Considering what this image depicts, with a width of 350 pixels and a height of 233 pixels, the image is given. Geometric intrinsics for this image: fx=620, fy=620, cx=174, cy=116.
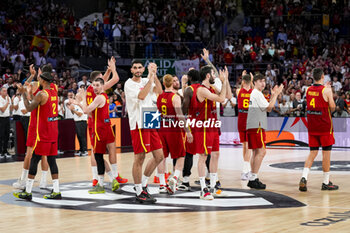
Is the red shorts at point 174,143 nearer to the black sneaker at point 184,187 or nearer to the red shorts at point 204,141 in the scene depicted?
the black sneaker at point 184,187

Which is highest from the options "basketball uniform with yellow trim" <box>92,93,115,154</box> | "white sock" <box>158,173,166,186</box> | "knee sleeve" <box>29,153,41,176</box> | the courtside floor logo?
"basketball uniform with yellow trim" <box>92,93,115,154</box>

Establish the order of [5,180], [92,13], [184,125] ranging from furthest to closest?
1. [92,13]
2. [5,180]
3. [184,125]

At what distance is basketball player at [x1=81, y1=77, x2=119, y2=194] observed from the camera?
11059 millimetres

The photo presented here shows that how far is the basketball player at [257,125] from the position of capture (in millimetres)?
11727

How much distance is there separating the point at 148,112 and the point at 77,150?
10.7 meters

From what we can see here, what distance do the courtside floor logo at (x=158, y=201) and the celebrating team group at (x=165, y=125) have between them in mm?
201

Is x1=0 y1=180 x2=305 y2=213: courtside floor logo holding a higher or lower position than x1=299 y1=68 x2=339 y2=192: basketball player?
lower

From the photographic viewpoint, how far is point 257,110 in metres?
11.9

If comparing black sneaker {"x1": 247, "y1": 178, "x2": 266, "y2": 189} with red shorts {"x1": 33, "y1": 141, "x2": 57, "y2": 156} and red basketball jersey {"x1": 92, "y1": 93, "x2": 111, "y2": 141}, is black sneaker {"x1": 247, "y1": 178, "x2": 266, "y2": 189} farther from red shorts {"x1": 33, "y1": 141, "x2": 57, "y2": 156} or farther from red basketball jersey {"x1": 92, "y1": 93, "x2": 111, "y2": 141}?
red shorts {"x1": 33, "y1": 141, "x2": 57, "y2": 156}

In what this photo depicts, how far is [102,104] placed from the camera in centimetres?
1124

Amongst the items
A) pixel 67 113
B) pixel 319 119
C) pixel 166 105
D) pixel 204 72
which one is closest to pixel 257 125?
pixel 319 119

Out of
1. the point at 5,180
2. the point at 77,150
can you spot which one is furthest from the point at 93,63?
the point at 5,180

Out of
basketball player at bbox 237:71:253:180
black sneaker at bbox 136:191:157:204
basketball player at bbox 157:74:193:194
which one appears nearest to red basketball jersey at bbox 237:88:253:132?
basketball player at bbox 237:71:253:180

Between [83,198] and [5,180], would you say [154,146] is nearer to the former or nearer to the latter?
[83,198]
